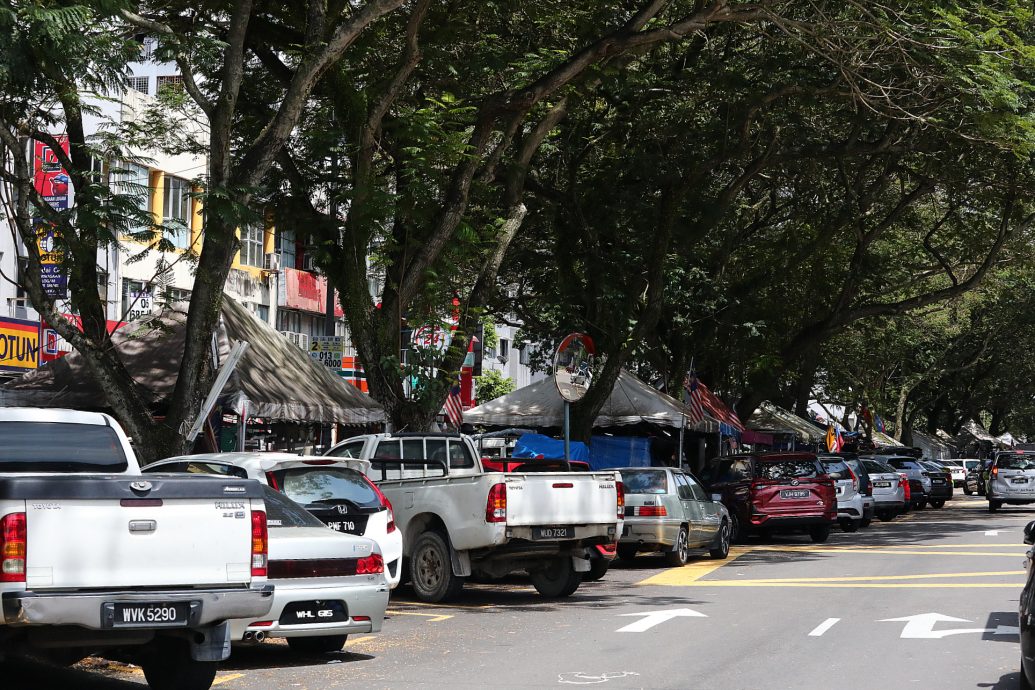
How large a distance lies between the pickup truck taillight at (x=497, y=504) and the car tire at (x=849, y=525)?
54.9ft

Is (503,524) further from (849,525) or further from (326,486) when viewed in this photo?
(849,525)

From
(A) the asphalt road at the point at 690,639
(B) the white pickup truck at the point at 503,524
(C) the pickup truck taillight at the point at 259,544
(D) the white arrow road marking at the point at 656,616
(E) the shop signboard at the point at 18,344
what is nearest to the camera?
(C) the pickup truck taillight at the point at 259,544

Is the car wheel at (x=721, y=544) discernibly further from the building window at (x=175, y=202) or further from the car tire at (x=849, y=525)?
the building window at (x=175, y=202)

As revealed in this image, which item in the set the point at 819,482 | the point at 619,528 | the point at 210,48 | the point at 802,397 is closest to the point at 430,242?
the point at 210,48

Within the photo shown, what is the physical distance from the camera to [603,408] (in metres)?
30.4

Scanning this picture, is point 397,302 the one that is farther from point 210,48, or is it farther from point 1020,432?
point 1020,432

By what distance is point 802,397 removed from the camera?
53469 mm

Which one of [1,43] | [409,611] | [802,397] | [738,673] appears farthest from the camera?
[802,397]

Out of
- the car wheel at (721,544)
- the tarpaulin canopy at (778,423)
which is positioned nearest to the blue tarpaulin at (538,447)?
the car wheel at (721,544)

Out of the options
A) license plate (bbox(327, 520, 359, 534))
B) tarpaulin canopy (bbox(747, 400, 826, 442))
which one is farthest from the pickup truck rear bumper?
tarpaulin canopy (bbox(747, 400, 826, 442))

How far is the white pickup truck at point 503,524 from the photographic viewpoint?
14664 millimetres

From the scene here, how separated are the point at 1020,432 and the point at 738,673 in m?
122

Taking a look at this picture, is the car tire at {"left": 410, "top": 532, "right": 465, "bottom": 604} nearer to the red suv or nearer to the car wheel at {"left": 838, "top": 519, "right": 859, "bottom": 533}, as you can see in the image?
the red suv

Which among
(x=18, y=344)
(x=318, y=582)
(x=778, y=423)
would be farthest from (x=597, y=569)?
(x=778, y=423)
